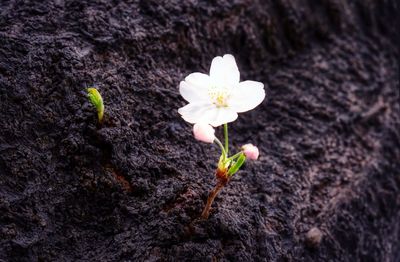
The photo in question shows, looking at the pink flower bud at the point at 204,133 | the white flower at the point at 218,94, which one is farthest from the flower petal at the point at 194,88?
the pink flower bud at the point at 204,133

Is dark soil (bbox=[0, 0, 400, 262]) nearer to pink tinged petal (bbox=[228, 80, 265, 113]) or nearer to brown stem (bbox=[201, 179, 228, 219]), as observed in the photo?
brown stem (bbox=[201, 179, 228, 219])

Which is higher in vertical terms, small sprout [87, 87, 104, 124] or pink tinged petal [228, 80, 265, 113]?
pink tinged petal [228, 80, 265, 113]

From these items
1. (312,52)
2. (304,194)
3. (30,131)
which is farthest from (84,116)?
(312,52)

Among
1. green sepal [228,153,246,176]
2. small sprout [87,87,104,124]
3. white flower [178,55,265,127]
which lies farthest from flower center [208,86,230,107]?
small sprout [87,87,104,124]

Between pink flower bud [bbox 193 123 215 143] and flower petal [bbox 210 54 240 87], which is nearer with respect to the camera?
pink flower bud [bbox 193 123 215 143]

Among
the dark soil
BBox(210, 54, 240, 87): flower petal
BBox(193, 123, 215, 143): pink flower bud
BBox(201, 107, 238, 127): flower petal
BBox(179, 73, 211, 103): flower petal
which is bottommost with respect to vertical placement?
the dark soil

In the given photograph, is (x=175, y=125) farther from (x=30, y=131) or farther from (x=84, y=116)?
(x=30, y=131)
